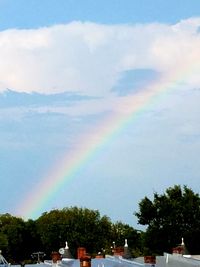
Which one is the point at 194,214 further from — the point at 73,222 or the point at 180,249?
the point at 73,222

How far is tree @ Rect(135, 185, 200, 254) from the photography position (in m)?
77.8

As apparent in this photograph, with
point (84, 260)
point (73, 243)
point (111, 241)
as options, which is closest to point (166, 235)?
point (73, 243)

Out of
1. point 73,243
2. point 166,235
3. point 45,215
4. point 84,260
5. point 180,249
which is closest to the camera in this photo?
point 84,260

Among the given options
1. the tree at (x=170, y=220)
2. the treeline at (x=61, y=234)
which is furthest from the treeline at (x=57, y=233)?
the tree at (x=170, y=220)

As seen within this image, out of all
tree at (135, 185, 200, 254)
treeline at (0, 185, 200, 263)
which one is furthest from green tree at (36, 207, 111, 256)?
tree at (135, 185, 200, 254)

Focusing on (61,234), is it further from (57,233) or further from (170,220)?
(170,220)

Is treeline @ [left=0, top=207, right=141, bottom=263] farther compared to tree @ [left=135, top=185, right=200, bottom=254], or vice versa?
treeline @ [left=0, top=207, right=141, bottom=263]

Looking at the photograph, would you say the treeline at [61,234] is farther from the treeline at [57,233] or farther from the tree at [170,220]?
the tree at [170,220]

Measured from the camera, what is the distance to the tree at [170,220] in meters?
77.8

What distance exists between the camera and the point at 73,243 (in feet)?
353

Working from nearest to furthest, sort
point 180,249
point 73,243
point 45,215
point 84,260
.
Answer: point 84,260, point 180,249, point 73,243, point 45,215

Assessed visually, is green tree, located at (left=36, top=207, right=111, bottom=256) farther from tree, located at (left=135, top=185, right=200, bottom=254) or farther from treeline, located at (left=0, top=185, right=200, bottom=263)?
tree, located at (left=135, top=185, right=200, bottom=254)

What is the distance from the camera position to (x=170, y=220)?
79.1 metres

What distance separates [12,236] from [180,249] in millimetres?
55205
